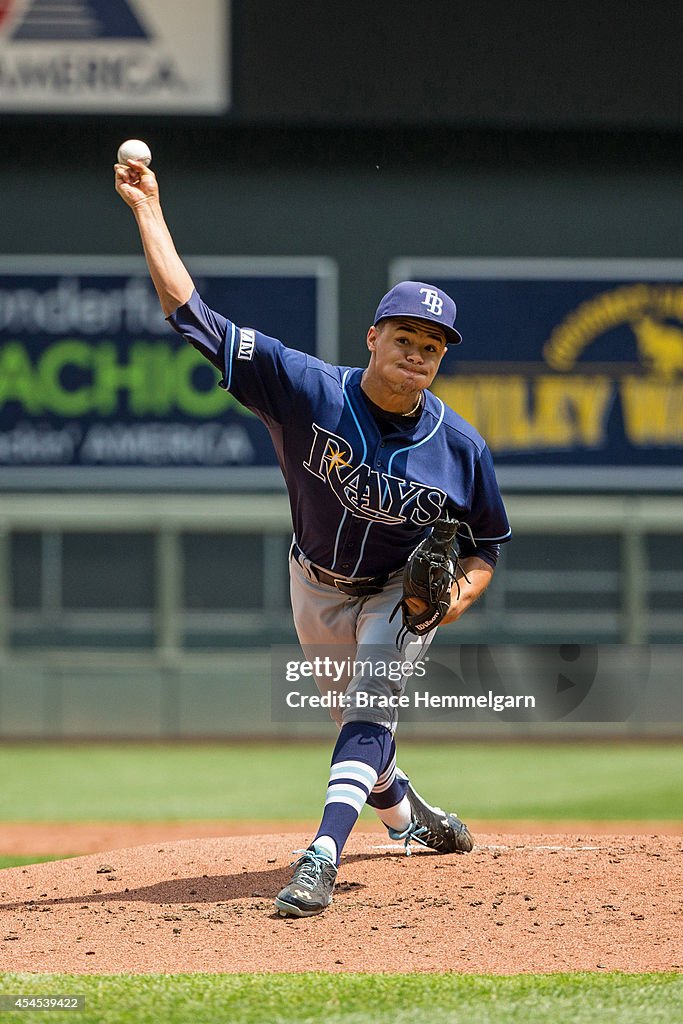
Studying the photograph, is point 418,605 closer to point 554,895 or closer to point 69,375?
point 554,895

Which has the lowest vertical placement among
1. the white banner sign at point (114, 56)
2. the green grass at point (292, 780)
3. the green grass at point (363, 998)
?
the green grass at point (292, 780)

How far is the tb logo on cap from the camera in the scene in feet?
10.8

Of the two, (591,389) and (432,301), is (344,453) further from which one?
(591,389)

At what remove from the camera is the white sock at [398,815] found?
3.76 metres

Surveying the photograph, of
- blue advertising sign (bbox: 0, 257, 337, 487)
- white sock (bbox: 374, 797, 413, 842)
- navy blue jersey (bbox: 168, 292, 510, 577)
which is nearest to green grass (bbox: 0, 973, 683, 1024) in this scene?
white sock (bbox: 374, 797, 413, 842)

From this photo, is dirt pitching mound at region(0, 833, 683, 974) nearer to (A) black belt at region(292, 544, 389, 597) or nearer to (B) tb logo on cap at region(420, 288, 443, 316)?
(A) black belt at region(292, 544, 389, 597)

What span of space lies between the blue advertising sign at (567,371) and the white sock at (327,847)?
8322 mm

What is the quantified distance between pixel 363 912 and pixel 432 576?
80 cm

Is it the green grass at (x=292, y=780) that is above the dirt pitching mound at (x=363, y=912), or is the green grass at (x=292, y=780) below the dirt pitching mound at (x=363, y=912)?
below

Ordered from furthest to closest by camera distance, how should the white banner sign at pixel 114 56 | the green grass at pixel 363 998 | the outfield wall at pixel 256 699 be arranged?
the white banner sign at pixel 114 56, the outfield wall at pixel 256 699, the green grass at pixel 363 998

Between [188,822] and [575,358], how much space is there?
6.05m

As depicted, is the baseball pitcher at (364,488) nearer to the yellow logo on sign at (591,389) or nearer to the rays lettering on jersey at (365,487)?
the rays lettering on jersey at (365,487)

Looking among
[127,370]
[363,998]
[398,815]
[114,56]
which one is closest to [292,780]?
[127,370]

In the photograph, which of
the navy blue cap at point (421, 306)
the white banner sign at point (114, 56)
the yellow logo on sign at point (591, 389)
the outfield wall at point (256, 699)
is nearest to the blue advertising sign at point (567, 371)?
the yellow logo on sign at point (591, 389)
